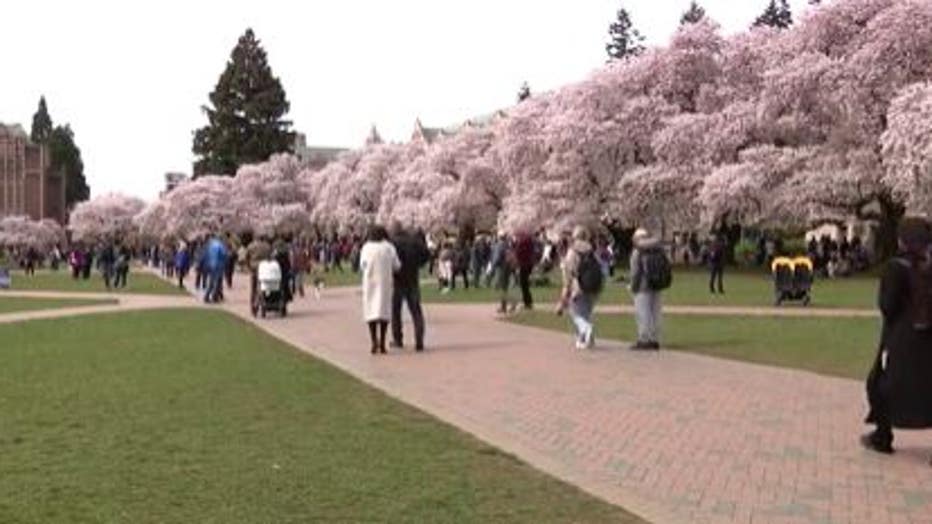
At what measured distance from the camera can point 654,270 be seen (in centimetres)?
1675

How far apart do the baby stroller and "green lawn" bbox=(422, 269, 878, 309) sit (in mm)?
6321

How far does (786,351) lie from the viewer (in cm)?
1648

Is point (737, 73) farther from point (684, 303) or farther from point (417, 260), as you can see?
point (417, 260)

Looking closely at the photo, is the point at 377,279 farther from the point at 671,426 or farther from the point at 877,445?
the point at 877,445

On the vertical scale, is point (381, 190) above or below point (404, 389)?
above

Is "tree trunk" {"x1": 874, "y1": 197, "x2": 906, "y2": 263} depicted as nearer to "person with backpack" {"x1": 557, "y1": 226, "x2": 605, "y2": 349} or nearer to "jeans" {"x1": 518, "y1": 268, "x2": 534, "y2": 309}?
"jeans" {"x1": 518, "y1": 268, "x2": 534, "y2": 309}

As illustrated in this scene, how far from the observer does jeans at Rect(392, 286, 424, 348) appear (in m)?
16.8

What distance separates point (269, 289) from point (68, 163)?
123 meters

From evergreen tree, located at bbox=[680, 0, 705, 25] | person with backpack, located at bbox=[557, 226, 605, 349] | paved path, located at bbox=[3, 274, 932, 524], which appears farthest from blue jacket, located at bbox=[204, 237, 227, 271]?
evergreen tree, located at bbox=[680, 0, 705, 25]

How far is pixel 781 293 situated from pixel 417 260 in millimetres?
11837

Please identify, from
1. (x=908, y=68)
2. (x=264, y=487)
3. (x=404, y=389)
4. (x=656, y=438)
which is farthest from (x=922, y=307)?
(x=908, y=68)

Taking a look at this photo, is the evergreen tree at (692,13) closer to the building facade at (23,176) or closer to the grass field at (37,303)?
the grass field at (37,303)

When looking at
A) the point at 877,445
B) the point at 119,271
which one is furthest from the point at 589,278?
the point at 119,271

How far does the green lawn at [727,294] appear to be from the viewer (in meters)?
28.2
